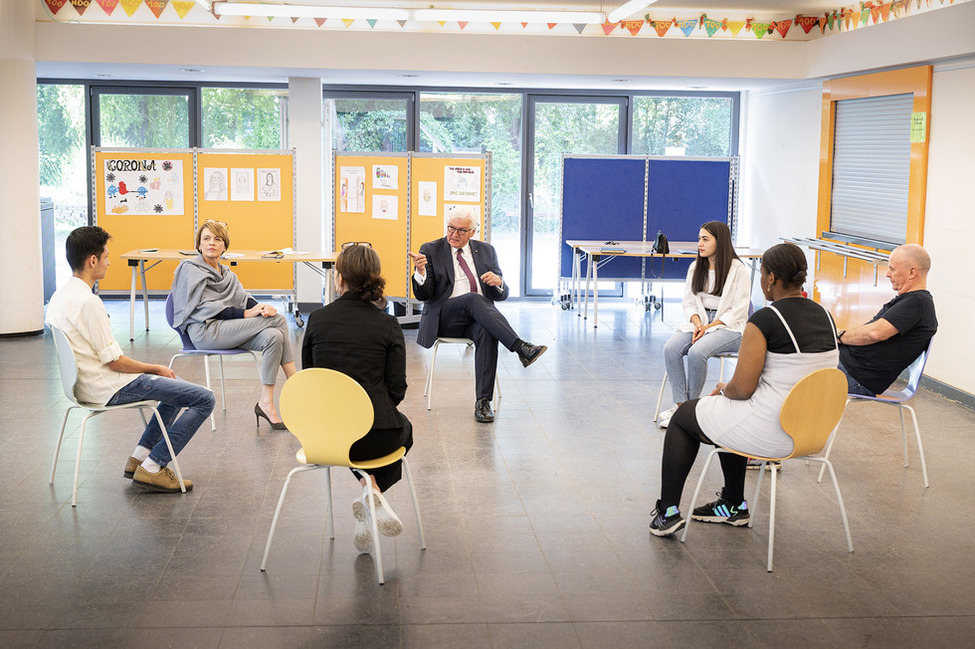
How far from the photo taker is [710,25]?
9.86 meters

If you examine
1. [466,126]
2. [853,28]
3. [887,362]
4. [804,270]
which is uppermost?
[853,28]

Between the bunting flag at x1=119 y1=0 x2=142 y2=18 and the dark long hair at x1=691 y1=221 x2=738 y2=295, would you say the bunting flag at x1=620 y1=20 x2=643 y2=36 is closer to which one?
the dark long hair at x1=691 y1=221 x2=738 y2=295

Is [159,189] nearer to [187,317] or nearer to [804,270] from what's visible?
[187,317]

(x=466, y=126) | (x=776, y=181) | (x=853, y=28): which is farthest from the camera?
(x=466, y=126)

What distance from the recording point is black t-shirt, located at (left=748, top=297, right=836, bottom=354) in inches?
154

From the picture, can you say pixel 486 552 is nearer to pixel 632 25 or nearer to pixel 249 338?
pixel 249 338

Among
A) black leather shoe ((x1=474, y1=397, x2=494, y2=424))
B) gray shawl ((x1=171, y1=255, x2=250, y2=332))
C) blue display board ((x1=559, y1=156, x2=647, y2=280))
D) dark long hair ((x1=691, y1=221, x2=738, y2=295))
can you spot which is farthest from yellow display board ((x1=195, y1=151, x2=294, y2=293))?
dark long hair ((x1=691, y1=221, x2=738, y2=295))

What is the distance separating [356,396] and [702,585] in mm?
1474

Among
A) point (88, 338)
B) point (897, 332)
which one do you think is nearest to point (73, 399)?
point (88, 338)

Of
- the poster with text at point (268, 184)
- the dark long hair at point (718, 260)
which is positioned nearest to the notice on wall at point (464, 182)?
the poster with text at point (268, 184)

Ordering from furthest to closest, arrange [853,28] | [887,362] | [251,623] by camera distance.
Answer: [853,28], [887,362], [251,623]

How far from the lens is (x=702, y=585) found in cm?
375

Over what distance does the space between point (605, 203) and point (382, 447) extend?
24.5ft

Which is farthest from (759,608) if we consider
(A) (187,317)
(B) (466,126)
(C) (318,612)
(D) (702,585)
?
(B) (466,126)
